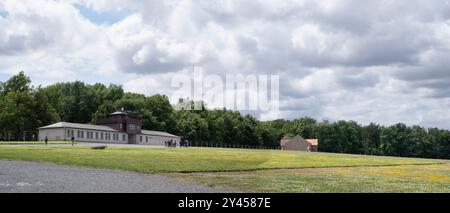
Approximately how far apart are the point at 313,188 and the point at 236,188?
382cm

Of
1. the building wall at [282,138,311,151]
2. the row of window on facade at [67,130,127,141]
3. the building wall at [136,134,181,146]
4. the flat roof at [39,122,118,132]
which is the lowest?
the building wall at [282,138,311,151]

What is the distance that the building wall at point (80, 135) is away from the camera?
10475cm

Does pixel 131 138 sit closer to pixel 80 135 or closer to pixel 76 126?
pixel 80 135

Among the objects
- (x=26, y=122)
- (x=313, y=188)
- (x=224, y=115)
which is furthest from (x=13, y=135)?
(x=313, y=188)

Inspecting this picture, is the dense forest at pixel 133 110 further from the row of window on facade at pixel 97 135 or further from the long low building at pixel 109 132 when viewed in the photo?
the row of window on facade at pixel 97 135

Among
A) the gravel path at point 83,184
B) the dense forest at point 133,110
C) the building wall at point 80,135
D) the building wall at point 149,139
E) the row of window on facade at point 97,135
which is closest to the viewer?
the gravel path at point 83,184

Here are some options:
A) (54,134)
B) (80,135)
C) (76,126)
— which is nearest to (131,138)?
(80,135)

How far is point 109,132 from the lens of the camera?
121 metres

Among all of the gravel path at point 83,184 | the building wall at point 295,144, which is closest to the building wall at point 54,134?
the gravel path at point 83,184

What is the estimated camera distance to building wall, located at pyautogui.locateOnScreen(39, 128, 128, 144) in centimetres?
10475

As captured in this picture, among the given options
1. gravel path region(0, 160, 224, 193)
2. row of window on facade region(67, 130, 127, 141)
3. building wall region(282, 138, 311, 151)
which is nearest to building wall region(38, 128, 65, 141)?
row of window on facade region(67, 130, 127, 141)

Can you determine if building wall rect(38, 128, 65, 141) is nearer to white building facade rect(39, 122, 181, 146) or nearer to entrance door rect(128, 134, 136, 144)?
white building facade rect(39, 122, 181, 146)

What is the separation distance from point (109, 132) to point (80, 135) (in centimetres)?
1246
